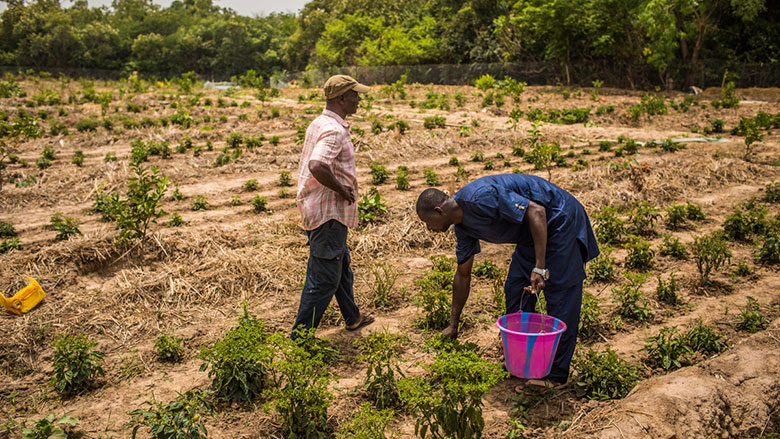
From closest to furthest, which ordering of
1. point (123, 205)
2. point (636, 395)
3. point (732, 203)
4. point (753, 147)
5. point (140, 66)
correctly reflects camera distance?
1. point (636, 395)
2. point (123, 205)
3. point (732, 203)
4. point (753, 147)
5. point (140, 66)

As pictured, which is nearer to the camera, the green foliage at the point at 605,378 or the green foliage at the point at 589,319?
the green foliage at the point at 605,378

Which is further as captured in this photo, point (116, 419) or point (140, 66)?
point (140, 66)

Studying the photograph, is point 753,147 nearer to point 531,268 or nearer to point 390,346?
point 531,268

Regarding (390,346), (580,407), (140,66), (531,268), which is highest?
(140,66)

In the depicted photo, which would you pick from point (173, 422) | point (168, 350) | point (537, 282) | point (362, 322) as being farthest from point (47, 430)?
point (537, 282)

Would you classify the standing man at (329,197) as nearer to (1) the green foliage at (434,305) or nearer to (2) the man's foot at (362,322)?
(2) the man's foot at (362,322)

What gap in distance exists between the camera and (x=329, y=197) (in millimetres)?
3482

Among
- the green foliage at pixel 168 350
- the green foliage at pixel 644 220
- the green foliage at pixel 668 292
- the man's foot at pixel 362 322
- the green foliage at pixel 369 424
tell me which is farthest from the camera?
the green foliage at pixel 644 220

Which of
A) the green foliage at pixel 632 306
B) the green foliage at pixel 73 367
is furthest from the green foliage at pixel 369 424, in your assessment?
the green foliage at pixel 632 306

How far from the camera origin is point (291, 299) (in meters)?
4.73

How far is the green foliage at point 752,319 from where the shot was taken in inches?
156

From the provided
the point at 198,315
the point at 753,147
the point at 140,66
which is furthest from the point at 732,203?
the point at 140,66

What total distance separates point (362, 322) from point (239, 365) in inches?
47.1

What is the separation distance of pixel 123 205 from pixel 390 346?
3511mm
